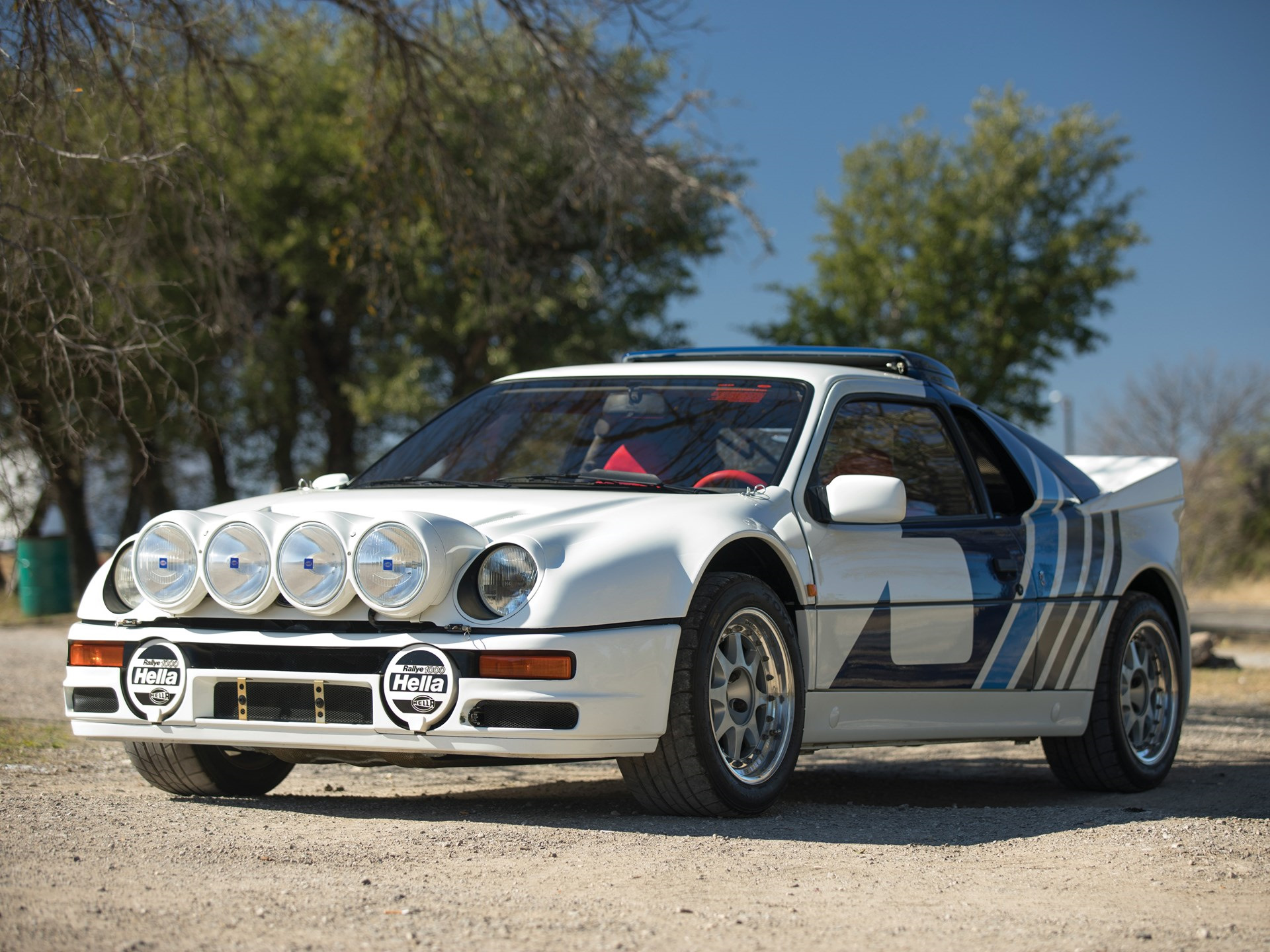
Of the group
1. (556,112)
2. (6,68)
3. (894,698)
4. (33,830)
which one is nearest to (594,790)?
(894,698)

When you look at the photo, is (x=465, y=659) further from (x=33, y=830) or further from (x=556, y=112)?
(x=556, y=112)

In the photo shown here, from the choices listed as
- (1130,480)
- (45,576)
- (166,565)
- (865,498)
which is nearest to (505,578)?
(166,565)

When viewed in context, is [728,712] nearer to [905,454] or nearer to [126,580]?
[905,454]

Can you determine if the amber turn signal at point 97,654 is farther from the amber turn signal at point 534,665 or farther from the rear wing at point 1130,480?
the rear wing at point 1130,480

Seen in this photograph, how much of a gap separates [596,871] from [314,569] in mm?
1249

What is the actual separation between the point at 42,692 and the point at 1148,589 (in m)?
7.34

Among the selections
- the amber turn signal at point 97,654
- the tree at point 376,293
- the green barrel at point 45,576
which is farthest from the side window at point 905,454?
the green barrel at point 45,576

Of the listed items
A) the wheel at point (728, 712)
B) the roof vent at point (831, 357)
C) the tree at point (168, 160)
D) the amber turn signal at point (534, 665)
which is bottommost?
the wheel at point (728, 712)

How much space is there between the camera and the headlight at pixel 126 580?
4.99 m

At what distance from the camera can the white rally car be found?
446cm

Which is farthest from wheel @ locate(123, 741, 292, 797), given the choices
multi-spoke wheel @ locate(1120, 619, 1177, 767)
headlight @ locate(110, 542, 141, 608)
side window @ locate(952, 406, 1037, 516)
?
multi-spoke wheel @ locate(1120, 619, 1177, 767)

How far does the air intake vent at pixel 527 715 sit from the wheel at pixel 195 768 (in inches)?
49.9

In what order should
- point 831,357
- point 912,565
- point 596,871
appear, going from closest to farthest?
point 596,871, point 912,565, point 831,357

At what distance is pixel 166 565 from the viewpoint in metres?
4.82
